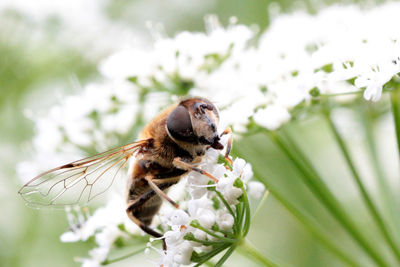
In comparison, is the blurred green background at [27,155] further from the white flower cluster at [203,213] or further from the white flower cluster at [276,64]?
the white flower cluster at [203,213]

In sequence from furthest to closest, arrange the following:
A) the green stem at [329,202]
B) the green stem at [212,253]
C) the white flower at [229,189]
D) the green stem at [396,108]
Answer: the green stem at [329,202]
the green stem at [396,108]
the green stem at [212,253]
the white flower at [229,189]

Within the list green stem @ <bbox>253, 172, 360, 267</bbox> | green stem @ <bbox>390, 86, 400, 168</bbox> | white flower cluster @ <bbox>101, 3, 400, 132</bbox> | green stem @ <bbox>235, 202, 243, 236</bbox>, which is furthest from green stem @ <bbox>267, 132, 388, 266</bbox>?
green stem @ <bbox>235, 202, 243, 236</bbox>

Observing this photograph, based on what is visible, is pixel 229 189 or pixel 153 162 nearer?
pixel 229 189

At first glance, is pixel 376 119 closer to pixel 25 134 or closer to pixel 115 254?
pixel 115 254

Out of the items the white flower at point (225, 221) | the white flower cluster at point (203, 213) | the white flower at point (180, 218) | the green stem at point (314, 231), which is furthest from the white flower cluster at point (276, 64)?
the white flower at point (180, 218)

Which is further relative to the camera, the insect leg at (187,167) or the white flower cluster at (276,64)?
the white flower cluster at (276,64)

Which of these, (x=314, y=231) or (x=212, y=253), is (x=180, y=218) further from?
(x=314, y=231)

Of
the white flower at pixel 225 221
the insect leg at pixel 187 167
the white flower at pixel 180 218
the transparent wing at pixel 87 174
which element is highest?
the transparent wing at pixel 87 174

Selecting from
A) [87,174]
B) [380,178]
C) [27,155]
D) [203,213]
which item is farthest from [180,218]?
[27,155]

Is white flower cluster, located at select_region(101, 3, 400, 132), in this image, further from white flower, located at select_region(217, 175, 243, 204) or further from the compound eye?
white flower, located at select_region(217, 175, 243, 204)
